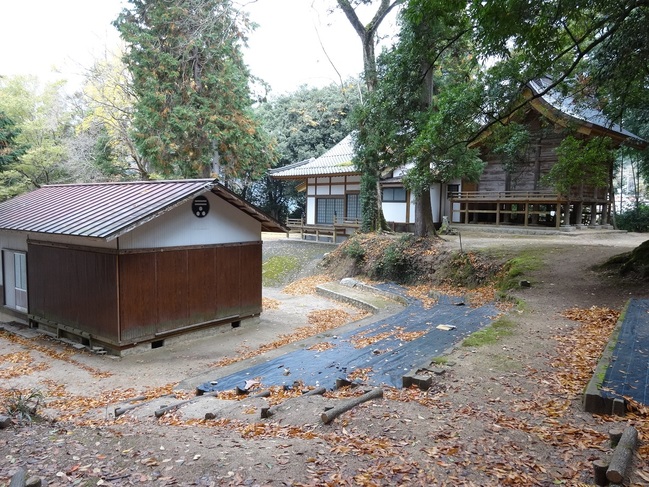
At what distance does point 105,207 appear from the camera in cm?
1098

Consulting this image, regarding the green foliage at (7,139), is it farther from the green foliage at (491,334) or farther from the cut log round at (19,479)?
the green foliage at (491,334)

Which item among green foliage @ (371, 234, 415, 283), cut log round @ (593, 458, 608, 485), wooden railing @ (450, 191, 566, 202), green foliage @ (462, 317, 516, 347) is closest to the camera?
cut log round @ (593, 458, 608, 485)

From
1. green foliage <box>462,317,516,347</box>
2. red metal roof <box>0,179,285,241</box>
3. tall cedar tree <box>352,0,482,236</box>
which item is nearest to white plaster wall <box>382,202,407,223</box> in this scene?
tall cedar tree <box>352,0,482,236</box>

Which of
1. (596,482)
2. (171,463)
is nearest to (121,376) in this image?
(171,463)

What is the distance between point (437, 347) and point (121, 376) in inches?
240

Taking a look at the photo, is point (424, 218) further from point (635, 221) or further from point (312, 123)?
point (312, 123)

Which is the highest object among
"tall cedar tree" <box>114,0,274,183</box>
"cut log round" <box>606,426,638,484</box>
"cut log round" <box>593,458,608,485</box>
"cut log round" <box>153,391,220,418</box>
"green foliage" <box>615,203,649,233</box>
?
"tall cedar tree" <box>114,0,274,183</box>

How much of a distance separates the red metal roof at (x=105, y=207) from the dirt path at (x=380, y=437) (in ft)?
11.7

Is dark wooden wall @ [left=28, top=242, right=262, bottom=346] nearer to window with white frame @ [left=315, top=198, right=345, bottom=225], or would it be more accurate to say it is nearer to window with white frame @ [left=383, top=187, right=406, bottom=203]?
window with white frame @ [left=383, top=187, right=406, bottom=203]

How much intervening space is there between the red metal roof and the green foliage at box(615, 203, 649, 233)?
21.0 metres

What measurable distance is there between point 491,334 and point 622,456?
4.82 m

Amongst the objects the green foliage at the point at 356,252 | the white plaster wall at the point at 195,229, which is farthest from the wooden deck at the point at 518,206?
the white plaster wall at the point at 195,229

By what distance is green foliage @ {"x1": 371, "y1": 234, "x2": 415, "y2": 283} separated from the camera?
55.6 feet

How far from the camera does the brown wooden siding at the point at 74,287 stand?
9852 mm
